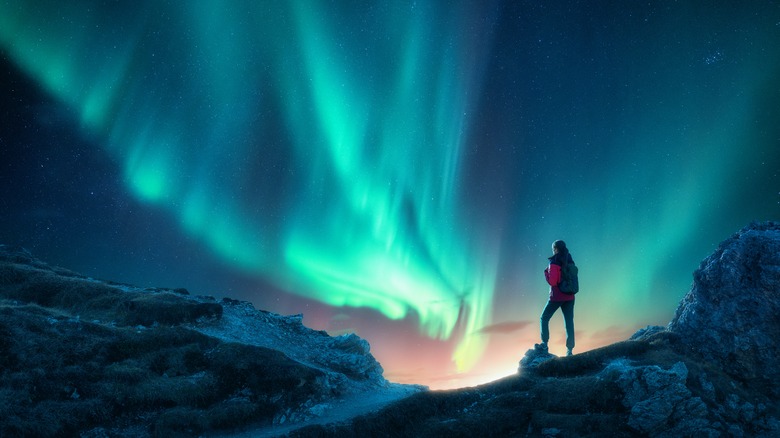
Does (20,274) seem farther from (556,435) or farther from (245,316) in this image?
(556,435)

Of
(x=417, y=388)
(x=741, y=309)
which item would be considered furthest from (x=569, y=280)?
(x=417, y=388)

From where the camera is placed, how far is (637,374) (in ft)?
55.4

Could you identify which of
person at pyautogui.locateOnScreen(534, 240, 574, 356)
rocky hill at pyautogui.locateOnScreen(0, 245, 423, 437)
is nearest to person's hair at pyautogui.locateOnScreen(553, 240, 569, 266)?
person at pyautogui.locateOnScreen(534, 240, 574, 356)

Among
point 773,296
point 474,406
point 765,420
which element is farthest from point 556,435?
point 773,296

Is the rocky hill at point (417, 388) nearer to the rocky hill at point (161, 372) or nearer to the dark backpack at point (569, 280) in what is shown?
the rocky hill at point (161, 372)

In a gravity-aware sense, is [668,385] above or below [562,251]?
below

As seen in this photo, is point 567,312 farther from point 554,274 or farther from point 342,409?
point 342,409

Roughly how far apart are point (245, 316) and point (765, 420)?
1245 inches

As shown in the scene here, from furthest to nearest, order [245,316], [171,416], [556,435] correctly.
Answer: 1. [245,316]
2. [171,416]
3. [556,435]

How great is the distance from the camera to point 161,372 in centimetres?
2261

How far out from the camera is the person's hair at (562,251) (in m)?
22.7

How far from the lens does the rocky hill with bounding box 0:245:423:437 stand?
59.8 feet

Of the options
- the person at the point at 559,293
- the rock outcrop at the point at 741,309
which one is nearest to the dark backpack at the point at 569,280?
the person at the point at 559,293

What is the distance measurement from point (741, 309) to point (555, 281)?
7.77m
